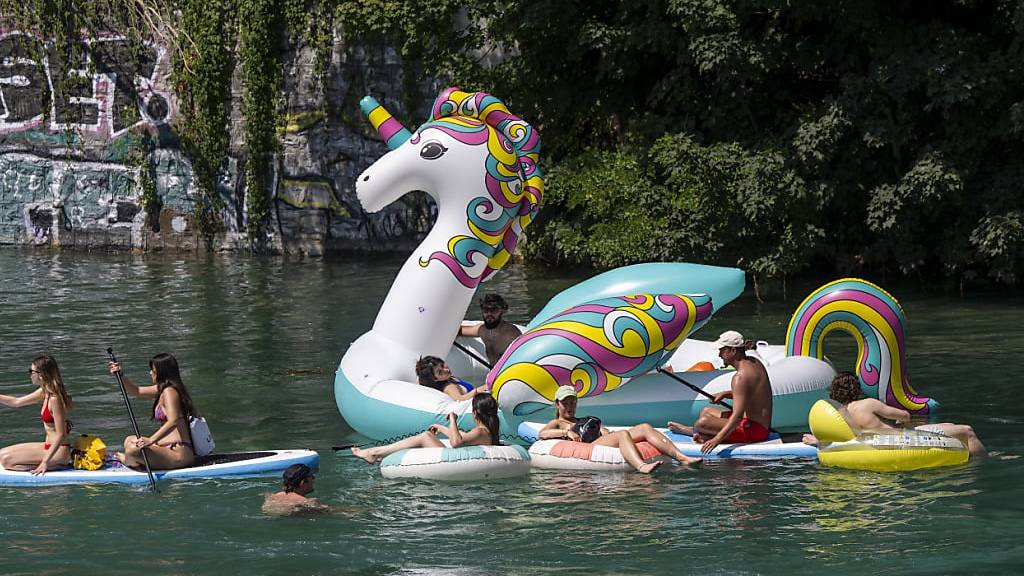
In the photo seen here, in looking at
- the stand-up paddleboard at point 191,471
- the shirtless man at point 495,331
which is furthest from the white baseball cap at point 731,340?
the stand-up paddleboard at point 191,471

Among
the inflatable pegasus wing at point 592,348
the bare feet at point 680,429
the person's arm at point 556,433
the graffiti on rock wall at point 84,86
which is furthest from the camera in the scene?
the graffiti on rock wall at point 84,86

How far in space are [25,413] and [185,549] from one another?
16.9ft

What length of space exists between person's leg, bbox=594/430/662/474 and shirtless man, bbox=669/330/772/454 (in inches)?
23.9

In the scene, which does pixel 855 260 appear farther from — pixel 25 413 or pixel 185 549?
pixel 185 549

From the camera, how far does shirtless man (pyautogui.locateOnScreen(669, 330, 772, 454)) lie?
36.5 ft

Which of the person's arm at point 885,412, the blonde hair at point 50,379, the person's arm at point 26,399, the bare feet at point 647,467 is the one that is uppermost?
the blonde hair at point 50,379

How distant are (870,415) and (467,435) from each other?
3122mm

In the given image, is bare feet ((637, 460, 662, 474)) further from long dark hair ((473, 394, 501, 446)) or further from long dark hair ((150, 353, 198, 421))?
long dark hair ((150, 353, 198, 421))

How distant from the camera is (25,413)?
13516mm

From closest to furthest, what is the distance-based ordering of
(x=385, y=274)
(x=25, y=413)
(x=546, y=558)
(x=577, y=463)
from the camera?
(x=546, y=558) → (x=577, y=463) → (x=25, y=413) → (x=385, y=274)

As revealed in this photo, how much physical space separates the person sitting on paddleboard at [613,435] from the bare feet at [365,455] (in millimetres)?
1348

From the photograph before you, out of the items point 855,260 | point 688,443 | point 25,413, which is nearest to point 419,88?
point 855,260

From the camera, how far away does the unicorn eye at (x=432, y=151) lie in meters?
13.2

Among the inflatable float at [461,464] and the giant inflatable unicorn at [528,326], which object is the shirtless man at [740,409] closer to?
the giant inflatable unicorn at [528,326]
